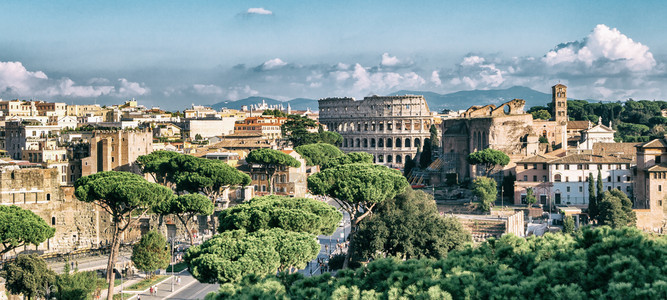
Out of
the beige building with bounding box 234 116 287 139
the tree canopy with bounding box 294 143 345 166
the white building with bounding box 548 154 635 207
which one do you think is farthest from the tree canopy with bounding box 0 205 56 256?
the beige building with bounding box 234 116 287 139

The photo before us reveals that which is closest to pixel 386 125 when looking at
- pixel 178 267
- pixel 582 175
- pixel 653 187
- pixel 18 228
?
pixel 582 175

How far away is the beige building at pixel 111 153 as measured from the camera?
56094 millimetres

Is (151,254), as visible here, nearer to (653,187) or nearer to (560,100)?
(653,187)

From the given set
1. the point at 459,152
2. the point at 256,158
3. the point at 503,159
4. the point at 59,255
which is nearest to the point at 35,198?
the point at 59,255

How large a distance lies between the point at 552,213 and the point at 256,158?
873 inches

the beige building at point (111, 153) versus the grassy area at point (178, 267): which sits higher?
the beige building at point (111, 153)

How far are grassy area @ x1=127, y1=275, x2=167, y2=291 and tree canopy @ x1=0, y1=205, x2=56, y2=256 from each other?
16.8ft

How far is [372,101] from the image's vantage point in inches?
4540

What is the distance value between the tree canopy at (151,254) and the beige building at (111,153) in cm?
2359

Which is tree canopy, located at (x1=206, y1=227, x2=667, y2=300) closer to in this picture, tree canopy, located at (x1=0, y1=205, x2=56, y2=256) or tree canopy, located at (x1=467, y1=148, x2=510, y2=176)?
tree canopy, located at (x1=0, y1=205, x2=56, y2=256)

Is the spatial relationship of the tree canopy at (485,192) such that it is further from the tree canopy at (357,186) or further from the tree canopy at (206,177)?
the tree canopy at (206,177)

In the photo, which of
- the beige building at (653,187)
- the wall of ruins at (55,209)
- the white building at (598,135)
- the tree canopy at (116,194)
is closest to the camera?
the tree canopy at (116,194)

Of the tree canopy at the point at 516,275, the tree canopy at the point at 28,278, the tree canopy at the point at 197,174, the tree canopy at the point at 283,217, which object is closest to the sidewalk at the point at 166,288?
the tree canopy at the point at 283,217

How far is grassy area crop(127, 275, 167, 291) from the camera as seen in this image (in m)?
32.5
